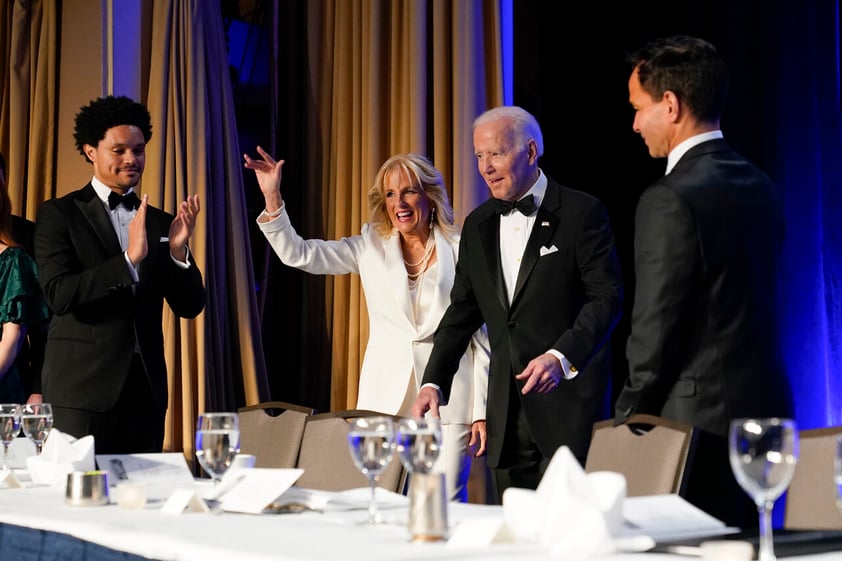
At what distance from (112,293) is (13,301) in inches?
30.6

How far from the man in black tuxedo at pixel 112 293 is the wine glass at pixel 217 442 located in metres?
1.78

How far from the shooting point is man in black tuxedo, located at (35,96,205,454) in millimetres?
3732

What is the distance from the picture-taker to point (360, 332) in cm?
536

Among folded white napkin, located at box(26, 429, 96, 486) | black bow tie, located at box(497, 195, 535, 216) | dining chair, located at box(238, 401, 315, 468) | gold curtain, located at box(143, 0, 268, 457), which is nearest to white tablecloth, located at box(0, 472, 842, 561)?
folded white napkin, located at box(26, 429, 96, 486)

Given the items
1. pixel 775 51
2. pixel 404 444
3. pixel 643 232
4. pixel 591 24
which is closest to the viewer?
pixel 404 444

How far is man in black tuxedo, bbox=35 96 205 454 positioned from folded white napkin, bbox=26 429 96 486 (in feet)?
3.96

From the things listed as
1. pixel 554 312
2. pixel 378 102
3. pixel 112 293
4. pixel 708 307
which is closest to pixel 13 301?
pixel 112 293

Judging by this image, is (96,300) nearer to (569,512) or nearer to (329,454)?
(329,454)

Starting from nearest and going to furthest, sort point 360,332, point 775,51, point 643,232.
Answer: point 643,232
point 775,51
point 360,332

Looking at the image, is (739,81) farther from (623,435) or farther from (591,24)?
(623,435)

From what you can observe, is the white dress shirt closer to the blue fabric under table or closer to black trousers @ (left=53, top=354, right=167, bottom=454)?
black trousers @ (left=53, top=354, right=167, bottom=454)

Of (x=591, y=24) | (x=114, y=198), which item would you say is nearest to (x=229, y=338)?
(x=114, y=198)

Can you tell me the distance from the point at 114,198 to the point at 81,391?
0.68 metres

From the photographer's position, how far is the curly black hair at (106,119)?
4.00 metres
